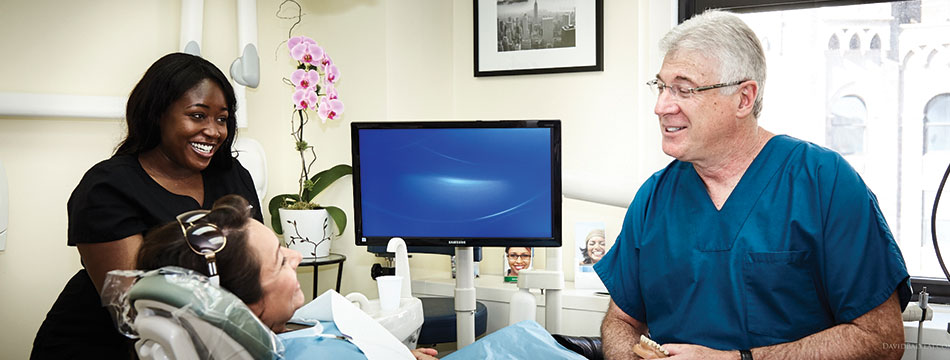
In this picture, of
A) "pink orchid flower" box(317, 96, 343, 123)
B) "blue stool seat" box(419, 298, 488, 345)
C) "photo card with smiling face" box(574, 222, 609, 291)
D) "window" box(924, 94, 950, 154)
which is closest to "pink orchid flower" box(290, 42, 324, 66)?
"pink orchid flower" box(317, 96, 343, 123)

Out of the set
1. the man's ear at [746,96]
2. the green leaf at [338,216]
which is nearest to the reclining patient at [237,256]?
the man's ear at [746,96]

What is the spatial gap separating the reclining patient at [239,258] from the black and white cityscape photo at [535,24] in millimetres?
1758

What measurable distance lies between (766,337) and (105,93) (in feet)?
6.48

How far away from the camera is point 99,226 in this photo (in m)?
1.67

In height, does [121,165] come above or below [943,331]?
above

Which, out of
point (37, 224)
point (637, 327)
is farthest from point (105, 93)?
point (637, 327)

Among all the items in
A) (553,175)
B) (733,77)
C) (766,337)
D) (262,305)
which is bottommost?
(766,337)

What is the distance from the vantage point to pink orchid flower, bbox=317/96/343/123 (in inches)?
106

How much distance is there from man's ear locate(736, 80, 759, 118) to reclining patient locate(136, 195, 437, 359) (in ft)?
2.94

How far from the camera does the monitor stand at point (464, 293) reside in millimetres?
2162

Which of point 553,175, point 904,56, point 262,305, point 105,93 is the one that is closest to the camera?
point 262,305

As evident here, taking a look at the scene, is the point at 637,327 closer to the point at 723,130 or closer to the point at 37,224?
the point at 723,130

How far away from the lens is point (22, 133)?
89.0 inches

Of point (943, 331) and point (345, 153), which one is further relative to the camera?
point (345, 153)
